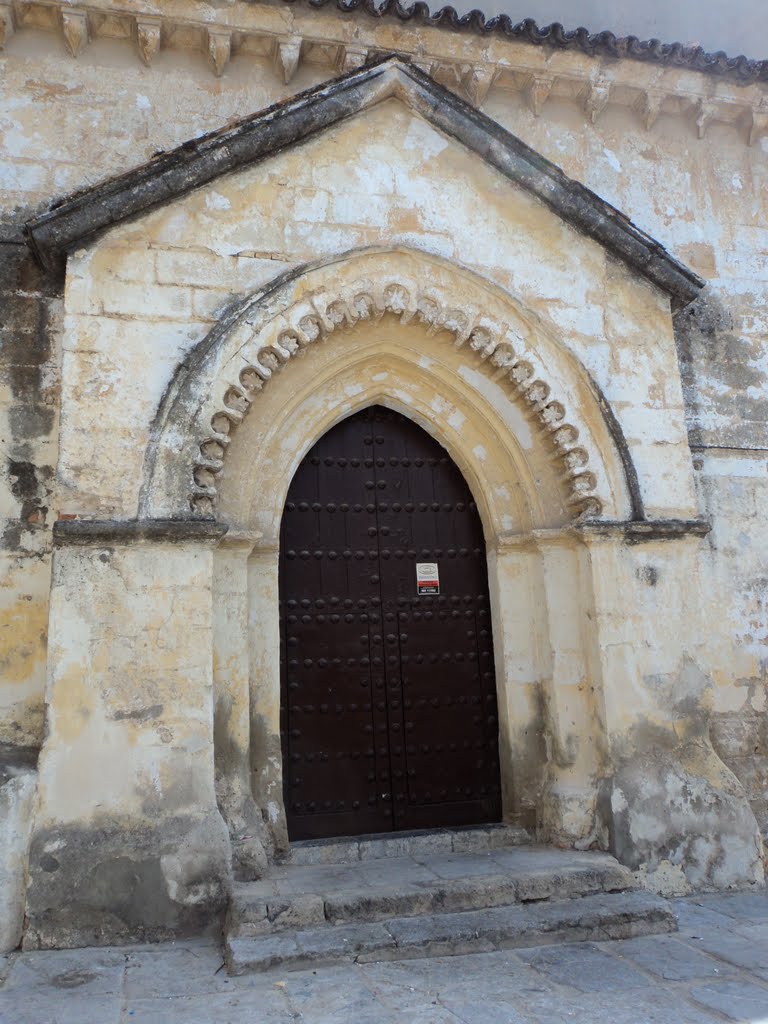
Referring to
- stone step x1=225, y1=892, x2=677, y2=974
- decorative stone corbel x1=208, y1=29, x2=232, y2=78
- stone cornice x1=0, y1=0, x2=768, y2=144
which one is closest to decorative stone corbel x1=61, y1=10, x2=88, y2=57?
stone cornice x1=0, y1=0, x2=768, y2=144

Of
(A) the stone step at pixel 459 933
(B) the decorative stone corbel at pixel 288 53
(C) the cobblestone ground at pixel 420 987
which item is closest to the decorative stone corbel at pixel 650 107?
(B) the decorative stone corbel at pixel 288 53

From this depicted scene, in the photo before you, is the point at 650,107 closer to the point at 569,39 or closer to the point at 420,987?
the point at 569,39

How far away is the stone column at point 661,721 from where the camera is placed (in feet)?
14.8

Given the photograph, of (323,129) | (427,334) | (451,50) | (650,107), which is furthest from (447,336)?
(650,107)

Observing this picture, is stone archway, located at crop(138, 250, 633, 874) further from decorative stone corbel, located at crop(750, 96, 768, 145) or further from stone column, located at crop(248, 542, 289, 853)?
decorative stone corbel, located at crop(750, 96, 768, 145)

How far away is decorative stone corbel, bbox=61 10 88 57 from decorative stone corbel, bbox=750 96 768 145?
4.63m

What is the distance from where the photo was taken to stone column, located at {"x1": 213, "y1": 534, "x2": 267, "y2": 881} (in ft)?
13.7

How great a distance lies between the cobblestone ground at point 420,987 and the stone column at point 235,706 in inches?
21.5

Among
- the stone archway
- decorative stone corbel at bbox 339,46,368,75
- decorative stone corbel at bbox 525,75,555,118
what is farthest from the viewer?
decorative stone corbel at bbox 525,75,555,118

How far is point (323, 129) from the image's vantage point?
16.1 feet

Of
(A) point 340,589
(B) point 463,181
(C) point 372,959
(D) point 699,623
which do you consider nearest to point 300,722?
(A) point 340,589

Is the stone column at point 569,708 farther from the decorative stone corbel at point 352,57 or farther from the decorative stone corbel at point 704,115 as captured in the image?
the decorative stone corbel at point 704,115

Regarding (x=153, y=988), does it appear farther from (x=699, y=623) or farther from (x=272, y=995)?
(x=699, y=623)

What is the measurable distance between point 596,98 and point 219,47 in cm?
260
